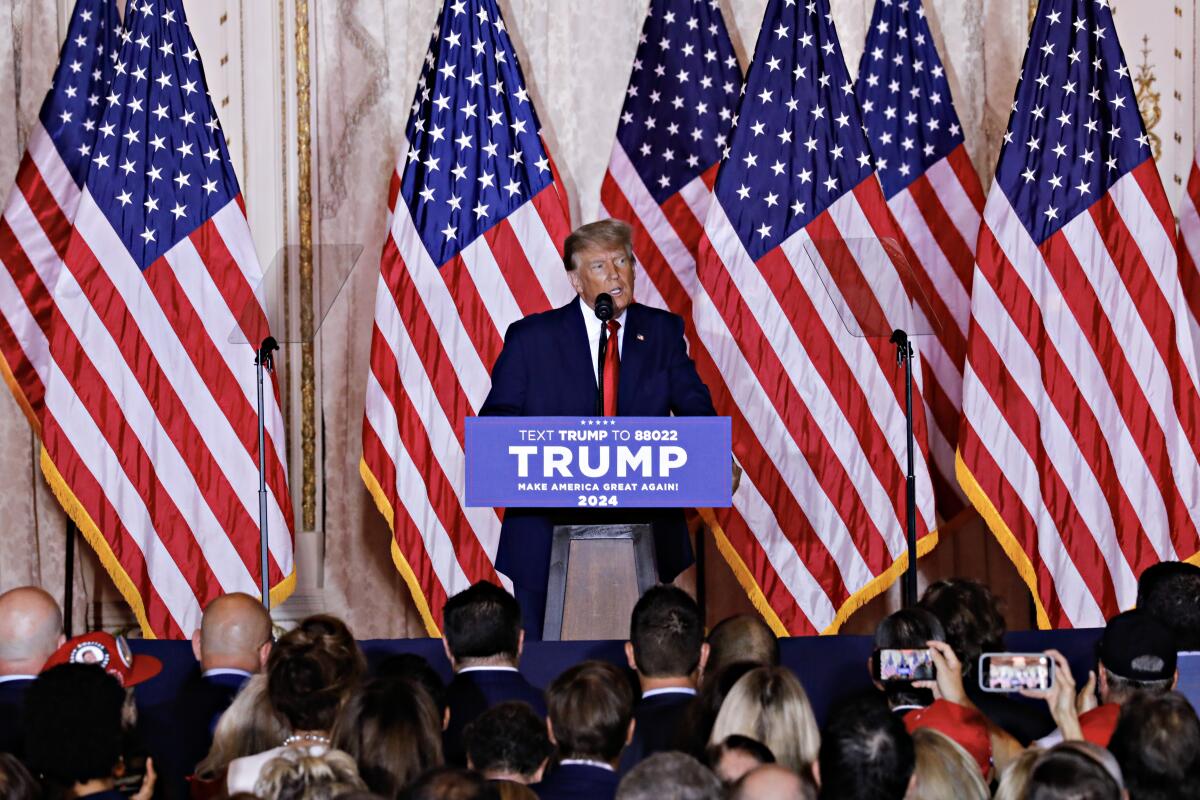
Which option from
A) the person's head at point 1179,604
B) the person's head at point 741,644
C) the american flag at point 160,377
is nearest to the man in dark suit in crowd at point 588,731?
the person's head at point 741,644

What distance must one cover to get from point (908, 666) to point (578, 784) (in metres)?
0.98

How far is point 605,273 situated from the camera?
630 centimetres

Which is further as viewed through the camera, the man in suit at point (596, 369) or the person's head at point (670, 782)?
the man in suit at point (596, 369)

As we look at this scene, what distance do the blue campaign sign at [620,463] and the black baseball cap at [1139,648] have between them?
1511 millimetres

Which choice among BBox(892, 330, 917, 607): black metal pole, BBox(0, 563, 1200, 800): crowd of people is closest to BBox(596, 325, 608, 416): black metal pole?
BBox(892, 330, 917, 607): black metal pole

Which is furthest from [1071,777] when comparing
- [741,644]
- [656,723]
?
[741,644]

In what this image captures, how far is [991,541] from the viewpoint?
8.76 metres

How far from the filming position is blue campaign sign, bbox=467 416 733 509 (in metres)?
5.47

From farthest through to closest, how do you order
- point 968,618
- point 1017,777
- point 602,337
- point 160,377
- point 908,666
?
point 160,377 < point 602,337 < point 968,618 < point 908,666 < point 1017,777

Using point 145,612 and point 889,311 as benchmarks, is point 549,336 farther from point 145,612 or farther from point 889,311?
point 145,612

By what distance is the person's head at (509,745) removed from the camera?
11.6 ft

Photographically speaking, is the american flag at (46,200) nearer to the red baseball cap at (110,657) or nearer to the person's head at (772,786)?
the red baseball cap at (110,657)

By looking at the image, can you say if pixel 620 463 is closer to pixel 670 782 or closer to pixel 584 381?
pixel 584 381

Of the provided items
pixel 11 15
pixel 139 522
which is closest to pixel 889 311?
pixel 139 522
